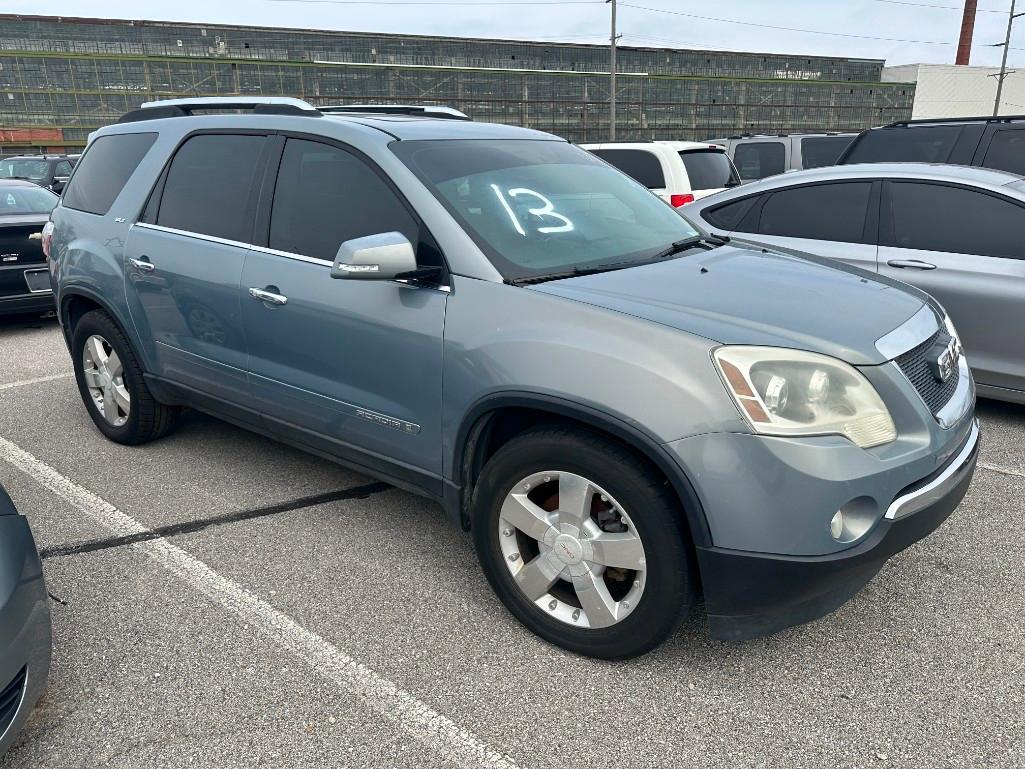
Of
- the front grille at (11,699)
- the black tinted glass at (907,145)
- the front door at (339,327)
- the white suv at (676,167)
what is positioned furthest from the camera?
the white suv at (676,167)

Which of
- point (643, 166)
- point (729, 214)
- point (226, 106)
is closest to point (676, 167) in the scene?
point (643, 166)

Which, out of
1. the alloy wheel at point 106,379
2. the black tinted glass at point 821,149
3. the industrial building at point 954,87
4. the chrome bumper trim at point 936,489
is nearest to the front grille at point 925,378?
the chrome bumper trim at point 936,489

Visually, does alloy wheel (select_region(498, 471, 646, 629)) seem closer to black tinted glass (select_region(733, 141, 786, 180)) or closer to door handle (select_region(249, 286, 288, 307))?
door handle (select_region(249, 286, 288, 307))

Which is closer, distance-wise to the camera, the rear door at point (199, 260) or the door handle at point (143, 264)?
the rear door at point (199, 260)

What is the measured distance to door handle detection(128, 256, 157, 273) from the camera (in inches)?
153

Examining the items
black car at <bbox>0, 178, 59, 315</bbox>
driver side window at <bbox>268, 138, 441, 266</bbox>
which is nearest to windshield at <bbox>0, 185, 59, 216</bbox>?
black car at <bbox>0, 178, 59, 315</bbox>

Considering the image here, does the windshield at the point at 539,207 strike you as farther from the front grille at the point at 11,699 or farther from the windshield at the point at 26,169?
the windshield at the point at 26,169

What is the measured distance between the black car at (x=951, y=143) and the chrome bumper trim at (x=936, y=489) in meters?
→ 4.99

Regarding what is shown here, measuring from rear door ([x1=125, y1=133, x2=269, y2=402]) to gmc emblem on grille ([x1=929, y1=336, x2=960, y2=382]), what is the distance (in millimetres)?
2756

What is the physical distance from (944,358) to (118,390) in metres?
4.16

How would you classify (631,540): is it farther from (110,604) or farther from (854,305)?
(110,604)

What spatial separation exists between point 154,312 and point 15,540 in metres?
1.98

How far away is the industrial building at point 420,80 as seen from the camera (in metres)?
43.5

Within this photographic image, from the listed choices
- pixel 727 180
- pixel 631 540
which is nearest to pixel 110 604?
pixel 631 540
